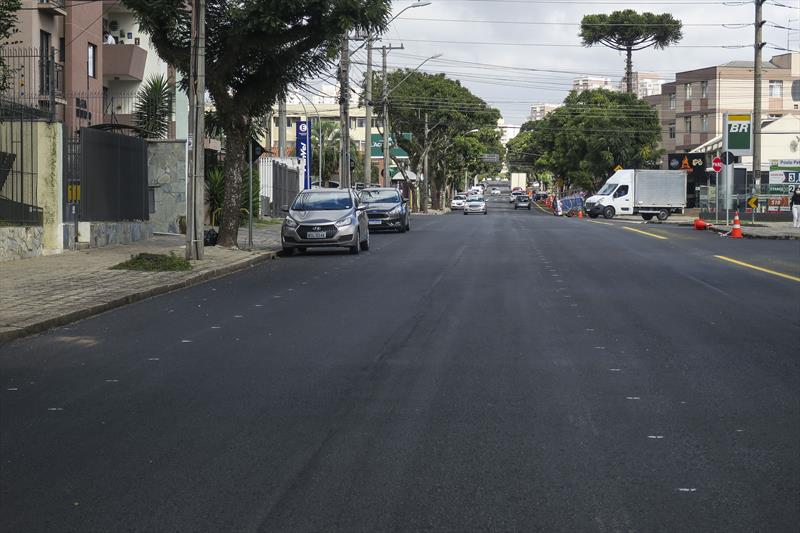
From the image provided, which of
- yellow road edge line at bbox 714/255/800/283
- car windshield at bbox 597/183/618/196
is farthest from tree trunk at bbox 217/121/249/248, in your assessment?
car windshield at bbox 597/183/618/196

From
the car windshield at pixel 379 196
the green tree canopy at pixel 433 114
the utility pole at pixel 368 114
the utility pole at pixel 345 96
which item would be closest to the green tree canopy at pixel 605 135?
the green tree canopy at pixel 433 114

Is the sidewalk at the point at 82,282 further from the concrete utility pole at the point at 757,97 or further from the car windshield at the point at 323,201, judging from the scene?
the concrete utility pole at the point at 757,97

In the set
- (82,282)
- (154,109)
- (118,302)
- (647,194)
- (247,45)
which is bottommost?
(118,302)

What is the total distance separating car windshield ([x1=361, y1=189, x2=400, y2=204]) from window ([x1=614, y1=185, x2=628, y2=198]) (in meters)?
28.9

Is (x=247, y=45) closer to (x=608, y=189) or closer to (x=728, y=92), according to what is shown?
(x=608, y=189)

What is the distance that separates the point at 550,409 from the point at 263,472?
2.48 m

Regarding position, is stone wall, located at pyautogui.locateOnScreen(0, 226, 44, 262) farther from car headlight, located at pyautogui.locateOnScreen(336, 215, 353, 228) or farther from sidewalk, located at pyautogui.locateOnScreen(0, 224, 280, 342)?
car headlight, located at pyautogui.locateOnScreen(336, 215, 353, 228)

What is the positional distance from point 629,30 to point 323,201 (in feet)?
183

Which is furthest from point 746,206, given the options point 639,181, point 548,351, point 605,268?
point 548,351

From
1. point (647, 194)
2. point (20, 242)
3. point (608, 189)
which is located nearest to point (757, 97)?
point (647, 194)

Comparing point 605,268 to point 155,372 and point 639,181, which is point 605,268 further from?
point 639,181

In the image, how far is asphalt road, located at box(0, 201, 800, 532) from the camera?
210 inches

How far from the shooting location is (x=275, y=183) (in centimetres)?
4784

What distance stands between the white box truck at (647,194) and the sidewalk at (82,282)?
41.0m
